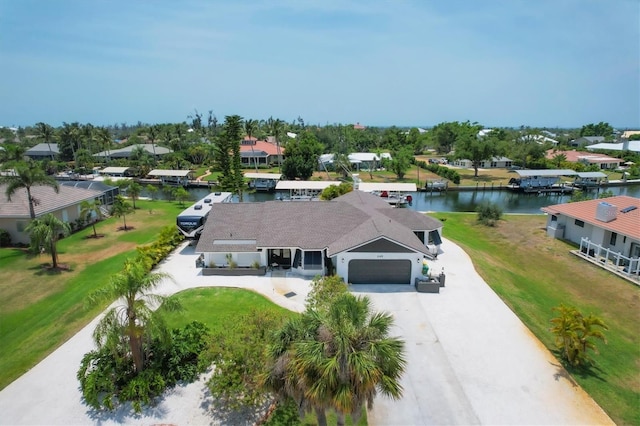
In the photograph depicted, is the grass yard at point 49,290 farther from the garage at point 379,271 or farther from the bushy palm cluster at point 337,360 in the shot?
the garage at point 379,271

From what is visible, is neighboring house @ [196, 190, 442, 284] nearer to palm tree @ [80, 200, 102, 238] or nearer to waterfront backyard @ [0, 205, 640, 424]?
waterfront backyard @ [0, 205, 640, 424]

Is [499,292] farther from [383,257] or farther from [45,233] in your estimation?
[45,233]

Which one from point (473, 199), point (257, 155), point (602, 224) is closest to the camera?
point (602, 224)

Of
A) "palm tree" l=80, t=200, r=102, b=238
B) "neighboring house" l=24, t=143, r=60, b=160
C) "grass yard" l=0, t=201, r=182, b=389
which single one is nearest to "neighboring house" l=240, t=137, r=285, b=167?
"palm tree" l=80, t=200, r=102, b=238

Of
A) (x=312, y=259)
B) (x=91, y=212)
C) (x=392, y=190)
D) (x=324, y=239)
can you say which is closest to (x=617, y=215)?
(x=324, y=239)

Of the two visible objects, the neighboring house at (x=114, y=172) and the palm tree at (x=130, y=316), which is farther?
the neighboring house at (x=114, y=172)

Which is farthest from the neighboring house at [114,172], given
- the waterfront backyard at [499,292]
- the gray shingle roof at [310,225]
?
the gray shingle roof at [310,225]
